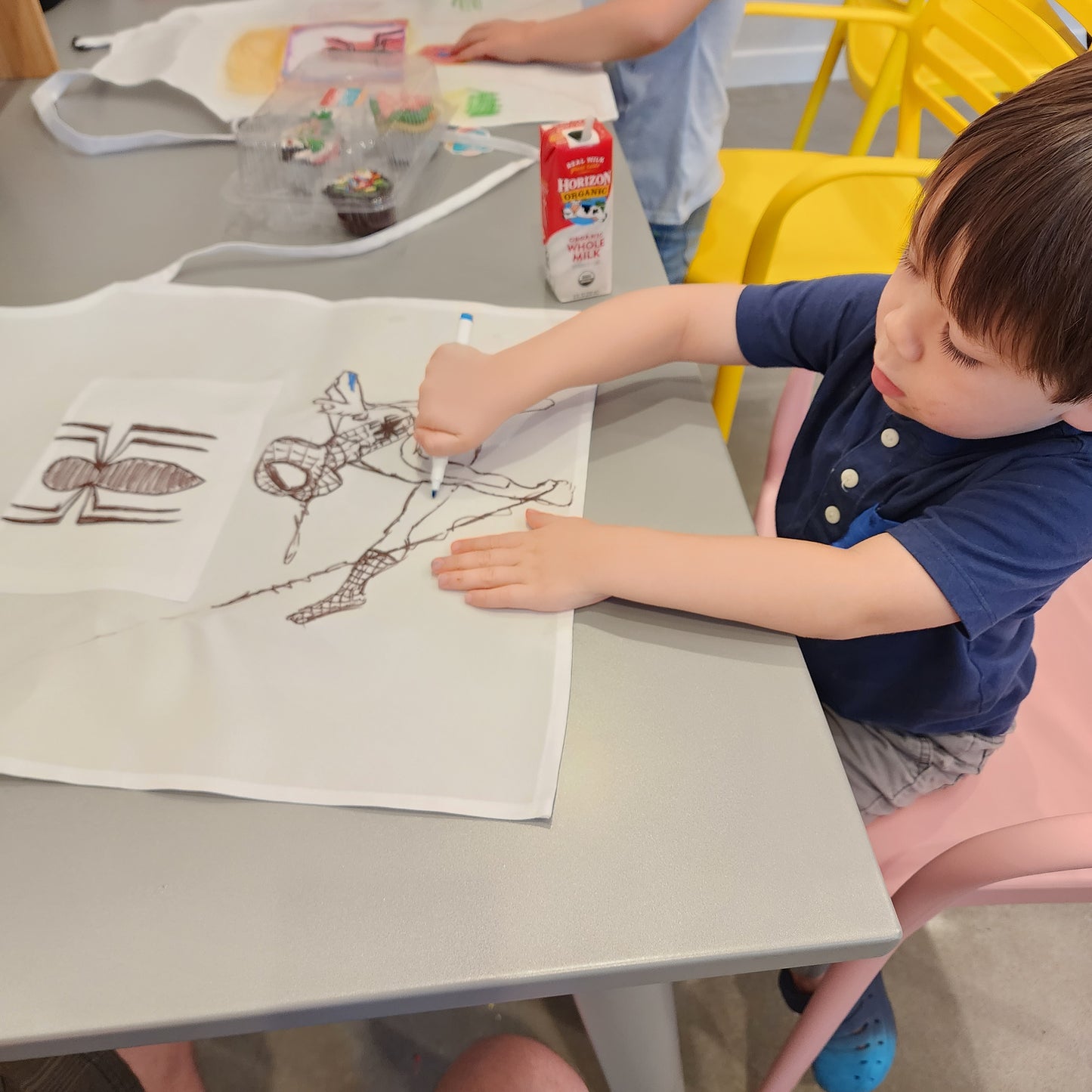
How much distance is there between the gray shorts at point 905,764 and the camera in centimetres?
69

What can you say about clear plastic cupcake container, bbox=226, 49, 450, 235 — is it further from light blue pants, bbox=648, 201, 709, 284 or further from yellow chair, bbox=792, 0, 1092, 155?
yellow chair, bbox=792, 0, 1092, 155

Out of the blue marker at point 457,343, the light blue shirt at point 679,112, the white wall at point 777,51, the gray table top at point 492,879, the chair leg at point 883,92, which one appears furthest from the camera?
the white wall at point 777,51

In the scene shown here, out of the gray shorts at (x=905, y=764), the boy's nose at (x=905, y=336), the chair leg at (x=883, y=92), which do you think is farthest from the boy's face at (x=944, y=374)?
the chair leg at (x=883, y=92)

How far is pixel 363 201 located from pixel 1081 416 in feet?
2.09

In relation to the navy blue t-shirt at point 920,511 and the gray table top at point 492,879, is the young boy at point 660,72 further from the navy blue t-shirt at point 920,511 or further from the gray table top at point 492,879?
the gray table top at point 492,879

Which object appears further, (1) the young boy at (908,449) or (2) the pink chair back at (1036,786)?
(2) the pink chair back at (1036,786)

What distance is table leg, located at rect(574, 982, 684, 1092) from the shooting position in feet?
2.03

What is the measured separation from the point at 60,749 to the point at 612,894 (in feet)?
1.00

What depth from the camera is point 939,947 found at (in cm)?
109

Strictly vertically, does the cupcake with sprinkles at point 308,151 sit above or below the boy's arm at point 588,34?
below

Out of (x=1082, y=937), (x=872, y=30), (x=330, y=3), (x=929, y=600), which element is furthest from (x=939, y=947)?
(x=872, y=30)

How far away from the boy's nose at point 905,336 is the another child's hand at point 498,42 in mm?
722

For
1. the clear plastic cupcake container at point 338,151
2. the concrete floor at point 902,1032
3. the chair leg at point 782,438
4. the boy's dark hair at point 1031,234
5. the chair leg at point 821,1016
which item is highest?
the boy's dark hair at point 1031,234

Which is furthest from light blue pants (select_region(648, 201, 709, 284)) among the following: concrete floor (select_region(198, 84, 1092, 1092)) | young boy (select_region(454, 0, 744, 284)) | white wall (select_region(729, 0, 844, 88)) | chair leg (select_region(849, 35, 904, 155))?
white wall (select_region(729, 0, 844, 88))
